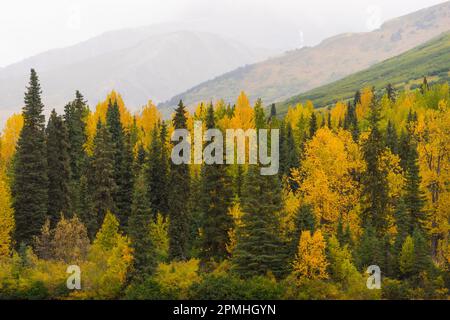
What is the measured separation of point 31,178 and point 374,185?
43347 mm

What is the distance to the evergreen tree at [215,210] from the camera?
6262 cm

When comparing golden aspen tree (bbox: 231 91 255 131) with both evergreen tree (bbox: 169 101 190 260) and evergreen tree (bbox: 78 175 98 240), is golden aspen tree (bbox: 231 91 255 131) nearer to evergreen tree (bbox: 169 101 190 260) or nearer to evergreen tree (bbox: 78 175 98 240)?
evergreen tree (bbox: 169 101 190 260)

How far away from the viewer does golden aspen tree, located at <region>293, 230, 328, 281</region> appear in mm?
52906

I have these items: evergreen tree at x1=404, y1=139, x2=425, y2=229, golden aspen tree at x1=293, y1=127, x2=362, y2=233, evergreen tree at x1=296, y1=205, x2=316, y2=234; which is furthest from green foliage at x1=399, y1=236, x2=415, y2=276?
golden aspen tree at x1=293, y1=127, x2=362, y2=233

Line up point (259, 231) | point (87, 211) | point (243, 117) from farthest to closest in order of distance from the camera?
point (243, 117) → point (87, 211) → point (259, 231)

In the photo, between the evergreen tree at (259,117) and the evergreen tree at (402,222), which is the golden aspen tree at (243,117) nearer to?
the evergreen tree at (259,117)

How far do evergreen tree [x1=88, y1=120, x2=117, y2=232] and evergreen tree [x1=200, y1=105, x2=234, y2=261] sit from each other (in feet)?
47.5

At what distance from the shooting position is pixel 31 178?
73500 mm

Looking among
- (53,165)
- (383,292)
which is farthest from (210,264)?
(53,165)

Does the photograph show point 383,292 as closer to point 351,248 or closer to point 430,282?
point 430,282

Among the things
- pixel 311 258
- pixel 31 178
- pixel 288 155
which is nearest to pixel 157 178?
pixel 31 178

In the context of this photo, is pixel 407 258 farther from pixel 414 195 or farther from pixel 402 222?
pixel 414 195

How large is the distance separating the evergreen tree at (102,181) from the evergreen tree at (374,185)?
3176 cm
